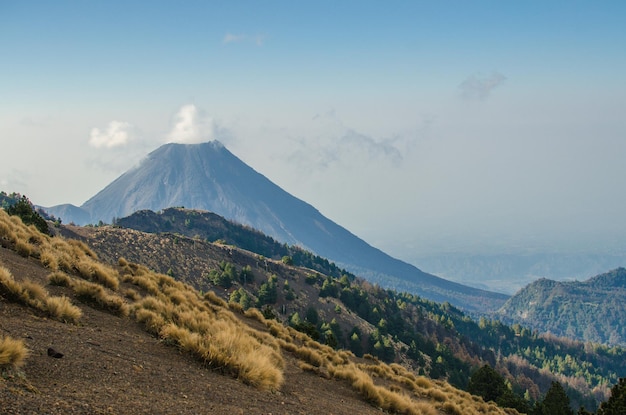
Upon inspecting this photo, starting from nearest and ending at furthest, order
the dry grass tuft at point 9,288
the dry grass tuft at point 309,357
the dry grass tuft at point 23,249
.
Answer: the dry grass tuft at point 9,288 < the dry grass tuft at point 23,249 < the dry grass tuft at point 309,357

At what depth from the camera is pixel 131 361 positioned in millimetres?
9516

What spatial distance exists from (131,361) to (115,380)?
136cm

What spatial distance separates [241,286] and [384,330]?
35.3m

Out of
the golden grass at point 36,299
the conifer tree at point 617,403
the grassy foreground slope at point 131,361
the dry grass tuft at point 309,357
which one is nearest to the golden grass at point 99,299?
the grassy foreground slope at point 131,361

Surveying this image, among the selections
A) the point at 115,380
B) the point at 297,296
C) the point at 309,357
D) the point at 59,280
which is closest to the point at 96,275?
the point at 59,280

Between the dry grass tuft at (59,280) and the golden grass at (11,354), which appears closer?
the golden grass at (11,354)

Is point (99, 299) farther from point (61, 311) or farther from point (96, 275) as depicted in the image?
point (96, 275)

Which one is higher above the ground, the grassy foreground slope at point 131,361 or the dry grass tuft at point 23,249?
the dry grass tuft at point 23,249

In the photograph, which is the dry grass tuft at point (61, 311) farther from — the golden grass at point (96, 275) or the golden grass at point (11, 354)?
the golden grass at point (96, 275)

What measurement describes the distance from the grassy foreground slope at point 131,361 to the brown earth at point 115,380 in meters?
0.02

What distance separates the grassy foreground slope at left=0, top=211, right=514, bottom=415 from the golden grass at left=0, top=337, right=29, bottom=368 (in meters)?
0.06

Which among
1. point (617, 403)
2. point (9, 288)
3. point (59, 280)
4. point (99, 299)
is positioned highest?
point (9, 288)

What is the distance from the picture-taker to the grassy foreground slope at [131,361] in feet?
24.0

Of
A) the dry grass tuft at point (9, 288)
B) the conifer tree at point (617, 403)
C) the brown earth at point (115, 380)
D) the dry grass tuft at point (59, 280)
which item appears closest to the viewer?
the brown earth at point (115, 380)
